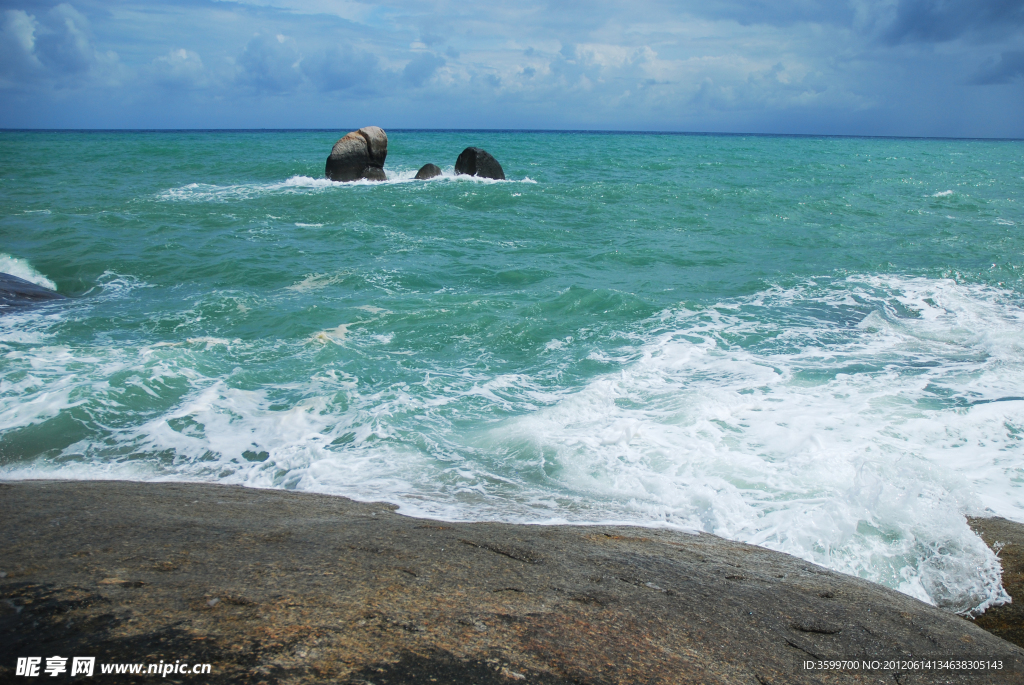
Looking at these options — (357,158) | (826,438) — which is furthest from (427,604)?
(357,158)

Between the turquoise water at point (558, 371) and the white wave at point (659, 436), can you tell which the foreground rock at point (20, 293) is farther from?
the white wave at point (659, 436)

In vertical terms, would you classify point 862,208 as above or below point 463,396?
above

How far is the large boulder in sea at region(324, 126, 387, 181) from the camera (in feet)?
82.9

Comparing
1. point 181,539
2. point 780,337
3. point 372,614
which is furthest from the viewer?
point 780,337

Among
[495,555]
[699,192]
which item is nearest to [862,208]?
[699,192]

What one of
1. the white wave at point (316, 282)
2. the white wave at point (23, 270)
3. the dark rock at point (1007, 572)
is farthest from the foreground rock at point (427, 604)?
the white wave at point (23, 270)

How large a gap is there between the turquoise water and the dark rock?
0.33 feet

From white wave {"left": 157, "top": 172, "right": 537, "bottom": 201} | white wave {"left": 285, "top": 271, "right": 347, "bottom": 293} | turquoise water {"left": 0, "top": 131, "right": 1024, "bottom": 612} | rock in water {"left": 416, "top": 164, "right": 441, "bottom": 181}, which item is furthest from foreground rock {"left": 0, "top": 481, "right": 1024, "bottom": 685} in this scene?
rock in water {"left": 416, "top": 164, "right": 441, "bottom": 181}

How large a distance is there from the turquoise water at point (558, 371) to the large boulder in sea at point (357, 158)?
29.7 feet

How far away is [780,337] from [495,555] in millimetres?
6968

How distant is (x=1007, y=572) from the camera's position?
12.8 feet

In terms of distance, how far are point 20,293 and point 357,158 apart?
55.2ft

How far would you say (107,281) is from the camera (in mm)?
11414

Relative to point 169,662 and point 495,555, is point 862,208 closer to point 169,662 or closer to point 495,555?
point 495,555
